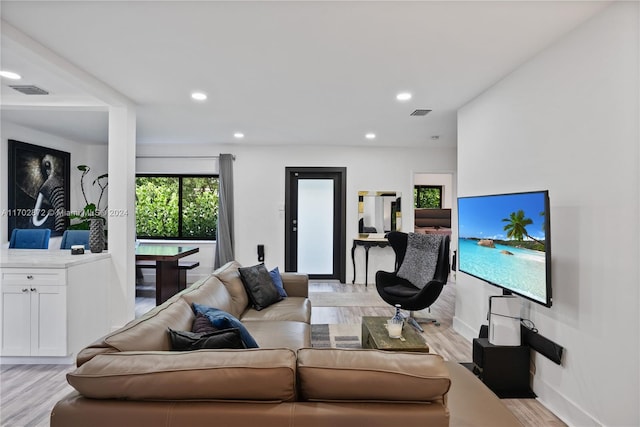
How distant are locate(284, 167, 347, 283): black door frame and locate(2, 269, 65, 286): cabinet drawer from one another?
3516 millimetres

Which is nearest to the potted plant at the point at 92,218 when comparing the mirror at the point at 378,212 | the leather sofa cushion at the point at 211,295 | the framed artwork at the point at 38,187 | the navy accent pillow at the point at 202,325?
the framed artwork at the point at 38,187

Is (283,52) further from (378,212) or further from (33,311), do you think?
(378,212)

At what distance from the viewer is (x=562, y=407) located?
2148 mm

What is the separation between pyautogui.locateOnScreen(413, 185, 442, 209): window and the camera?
27.6 ft

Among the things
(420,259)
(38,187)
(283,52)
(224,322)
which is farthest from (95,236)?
(420,259)

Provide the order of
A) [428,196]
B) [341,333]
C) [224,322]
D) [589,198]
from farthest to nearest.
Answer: [428,196], [341,333], [589,198], [224,322]

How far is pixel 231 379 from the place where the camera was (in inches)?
43.7

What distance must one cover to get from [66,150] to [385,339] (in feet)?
19.6

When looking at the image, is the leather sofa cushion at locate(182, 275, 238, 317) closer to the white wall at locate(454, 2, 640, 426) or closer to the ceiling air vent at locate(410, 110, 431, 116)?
the white wall at locate(454, 2, 640, 426)

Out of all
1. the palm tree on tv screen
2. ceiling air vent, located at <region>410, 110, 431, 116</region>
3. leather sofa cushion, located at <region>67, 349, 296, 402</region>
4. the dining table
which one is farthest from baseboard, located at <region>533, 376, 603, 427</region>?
the dining table

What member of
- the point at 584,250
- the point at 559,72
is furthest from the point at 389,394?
the point at 559,72

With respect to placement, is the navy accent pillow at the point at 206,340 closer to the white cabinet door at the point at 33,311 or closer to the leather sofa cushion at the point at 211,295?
the leather sofa cushion at the point at 211,295

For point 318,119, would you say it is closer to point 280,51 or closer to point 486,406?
point 280,51

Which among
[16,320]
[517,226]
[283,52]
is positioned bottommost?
[16,320]
